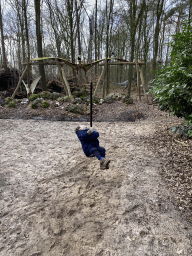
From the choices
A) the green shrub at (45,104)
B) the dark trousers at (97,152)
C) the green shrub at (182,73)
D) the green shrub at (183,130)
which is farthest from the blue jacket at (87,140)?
the green shrub at (45,104)

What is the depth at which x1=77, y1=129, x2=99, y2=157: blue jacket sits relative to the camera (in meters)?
3.23

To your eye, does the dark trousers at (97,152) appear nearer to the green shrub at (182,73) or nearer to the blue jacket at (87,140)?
the blue jacket at (87,140)

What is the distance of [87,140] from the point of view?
332 cm

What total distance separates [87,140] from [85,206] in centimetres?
122

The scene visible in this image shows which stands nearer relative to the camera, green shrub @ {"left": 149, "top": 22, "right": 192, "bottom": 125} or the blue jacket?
the blue jacket

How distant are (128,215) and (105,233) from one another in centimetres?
46

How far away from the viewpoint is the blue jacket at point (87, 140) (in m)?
3.23

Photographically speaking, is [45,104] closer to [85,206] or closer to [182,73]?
[182,73]

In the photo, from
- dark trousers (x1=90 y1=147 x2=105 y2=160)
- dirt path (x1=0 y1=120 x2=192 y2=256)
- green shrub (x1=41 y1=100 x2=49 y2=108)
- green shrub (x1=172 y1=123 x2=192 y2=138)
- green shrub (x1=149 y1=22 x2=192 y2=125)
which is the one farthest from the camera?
green shrub (x1=41 y1=100 x2=49 y2=108)

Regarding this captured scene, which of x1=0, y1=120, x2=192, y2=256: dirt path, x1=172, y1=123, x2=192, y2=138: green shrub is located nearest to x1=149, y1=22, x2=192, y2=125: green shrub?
x1=172, y1=123, x2=192, y2=138: green shrub

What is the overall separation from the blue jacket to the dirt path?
60 cm

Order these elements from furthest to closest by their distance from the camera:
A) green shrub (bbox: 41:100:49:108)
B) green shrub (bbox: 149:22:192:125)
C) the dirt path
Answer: green shrub (bbox: 41:100:49:108), green shrub (bbox: 149:22:192:125), the dirt path

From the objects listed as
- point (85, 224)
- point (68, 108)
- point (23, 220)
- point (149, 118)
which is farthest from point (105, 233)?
point (68, 108)

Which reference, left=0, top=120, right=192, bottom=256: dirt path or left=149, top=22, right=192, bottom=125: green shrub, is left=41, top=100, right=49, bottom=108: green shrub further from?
left=149, top=22, right=192, bottom=125: green shrub
